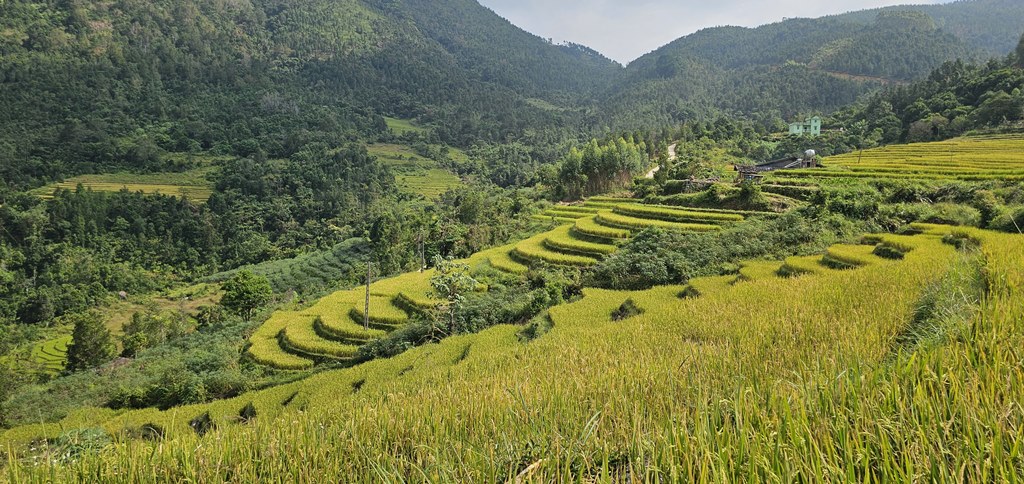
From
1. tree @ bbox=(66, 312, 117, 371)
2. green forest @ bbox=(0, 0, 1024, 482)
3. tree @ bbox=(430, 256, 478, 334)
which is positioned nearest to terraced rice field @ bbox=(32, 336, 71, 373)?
green forest @ bbox=(0, 0, 1024, 482)

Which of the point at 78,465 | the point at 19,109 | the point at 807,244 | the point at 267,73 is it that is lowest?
the point at 807,244

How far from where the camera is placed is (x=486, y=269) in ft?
81.5

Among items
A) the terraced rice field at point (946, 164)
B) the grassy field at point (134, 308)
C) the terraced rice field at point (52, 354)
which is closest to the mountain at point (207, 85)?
the grassy field at point (134, 308)

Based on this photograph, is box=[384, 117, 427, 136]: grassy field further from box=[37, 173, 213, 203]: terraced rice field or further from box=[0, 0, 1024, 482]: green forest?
box=[37, 173, 213, 203]: terraced rice field

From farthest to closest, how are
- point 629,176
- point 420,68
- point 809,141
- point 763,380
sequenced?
point 420,68 → point 809,141 → point 629,176 → point 763,380

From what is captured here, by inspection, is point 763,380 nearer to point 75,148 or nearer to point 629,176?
point 629,176

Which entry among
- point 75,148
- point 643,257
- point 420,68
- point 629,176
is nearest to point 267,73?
point 420,68

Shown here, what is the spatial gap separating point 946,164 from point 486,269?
29083mm

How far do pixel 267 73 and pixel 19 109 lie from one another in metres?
58.6

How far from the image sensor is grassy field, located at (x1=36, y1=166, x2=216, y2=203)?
70312 millimetres

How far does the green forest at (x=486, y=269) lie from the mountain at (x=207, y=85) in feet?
2.88

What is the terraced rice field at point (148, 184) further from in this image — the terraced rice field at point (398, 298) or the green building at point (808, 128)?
the green building at point (808, 128)

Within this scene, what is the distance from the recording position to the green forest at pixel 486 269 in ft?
7.27

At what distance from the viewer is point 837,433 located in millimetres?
1738
